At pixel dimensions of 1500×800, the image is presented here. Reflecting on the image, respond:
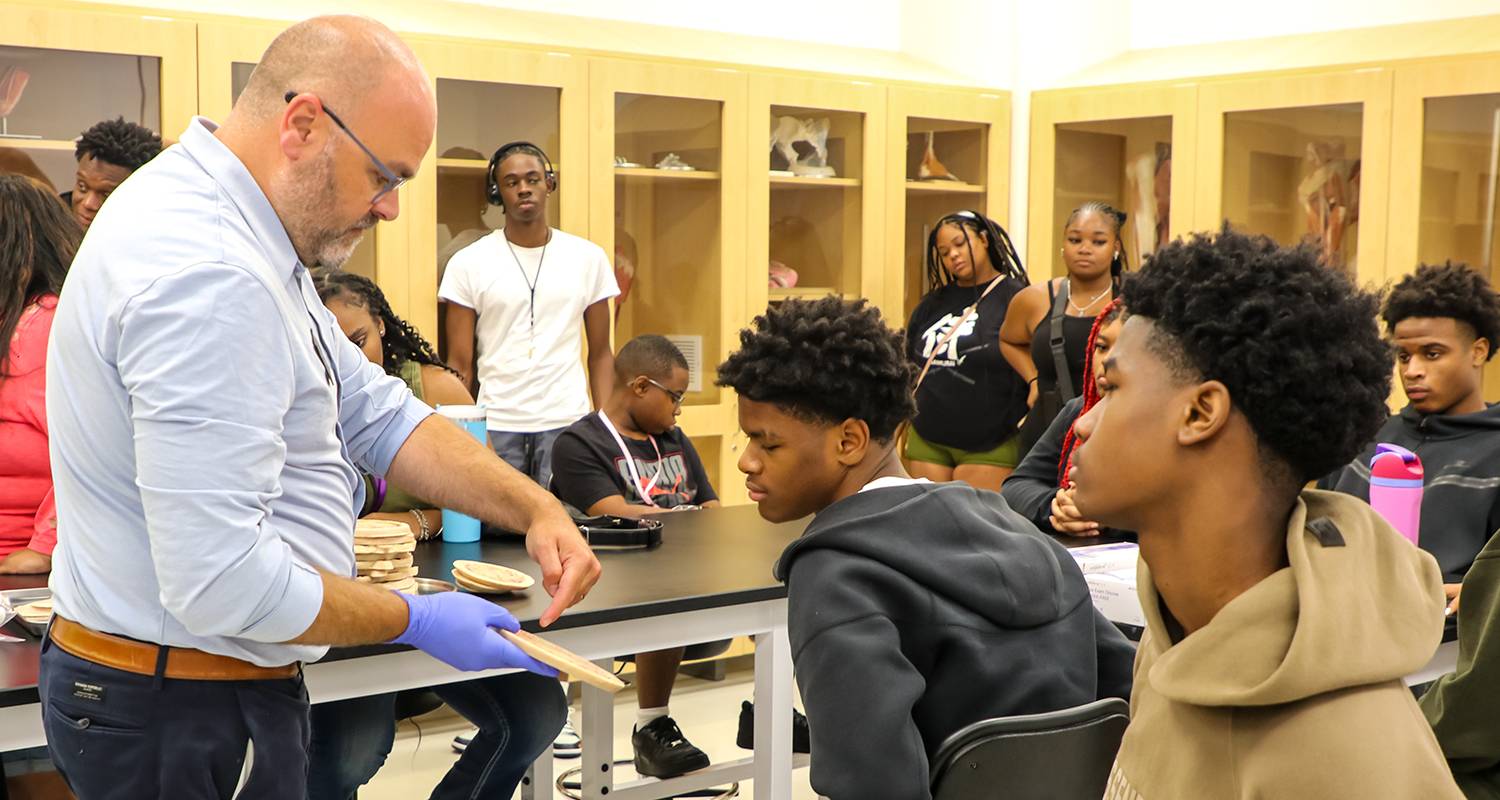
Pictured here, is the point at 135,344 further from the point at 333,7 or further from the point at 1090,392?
the point at 333,7

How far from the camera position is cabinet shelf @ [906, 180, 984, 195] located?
529cm

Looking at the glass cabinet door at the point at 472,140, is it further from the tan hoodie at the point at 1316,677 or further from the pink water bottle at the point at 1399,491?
the tan hoodie at the point at 1316,677

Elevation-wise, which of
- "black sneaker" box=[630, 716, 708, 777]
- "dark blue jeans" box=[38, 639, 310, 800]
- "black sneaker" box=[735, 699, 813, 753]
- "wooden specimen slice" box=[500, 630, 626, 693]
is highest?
"wooden specimen slice" box=[500, 630, 626, 693]

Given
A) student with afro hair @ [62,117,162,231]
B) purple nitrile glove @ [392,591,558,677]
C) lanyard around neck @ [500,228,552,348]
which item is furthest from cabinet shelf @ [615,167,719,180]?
purple nitrile glove @ [392,591,558,677]

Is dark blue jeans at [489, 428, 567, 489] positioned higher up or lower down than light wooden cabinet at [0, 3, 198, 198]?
lower down

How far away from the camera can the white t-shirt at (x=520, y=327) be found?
434cm

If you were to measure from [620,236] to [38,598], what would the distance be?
2.80 metres

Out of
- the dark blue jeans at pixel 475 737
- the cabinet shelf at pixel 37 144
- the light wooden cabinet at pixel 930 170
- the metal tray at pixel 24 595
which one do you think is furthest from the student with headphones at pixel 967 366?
the metal tray at pixel 24 595

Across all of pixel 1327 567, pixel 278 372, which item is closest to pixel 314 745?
pixel 278 372

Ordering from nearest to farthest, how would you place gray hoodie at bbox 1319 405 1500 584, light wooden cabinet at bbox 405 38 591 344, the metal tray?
1. the metal tray
2. gray hoodie at bbox 1319 405 1500 584
3. light wooden cabinet at bbox 405 38 591 344

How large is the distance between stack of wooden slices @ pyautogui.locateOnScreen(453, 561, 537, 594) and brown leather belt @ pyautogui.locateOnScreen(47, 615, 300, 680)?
0.73 metres

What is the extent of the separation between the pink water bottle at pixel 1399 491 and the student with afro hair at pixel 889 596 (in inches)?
35.3

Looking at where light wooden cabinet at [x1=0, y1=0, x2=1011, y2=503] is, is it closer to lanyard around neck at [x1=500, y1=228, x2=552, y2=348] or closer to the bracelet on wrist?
lanyard around neck at [x1=500, y1=228, x2=552, y2=348]

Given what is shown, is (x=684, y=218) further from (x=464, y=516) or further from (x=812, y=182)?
(x=464, y=516)
